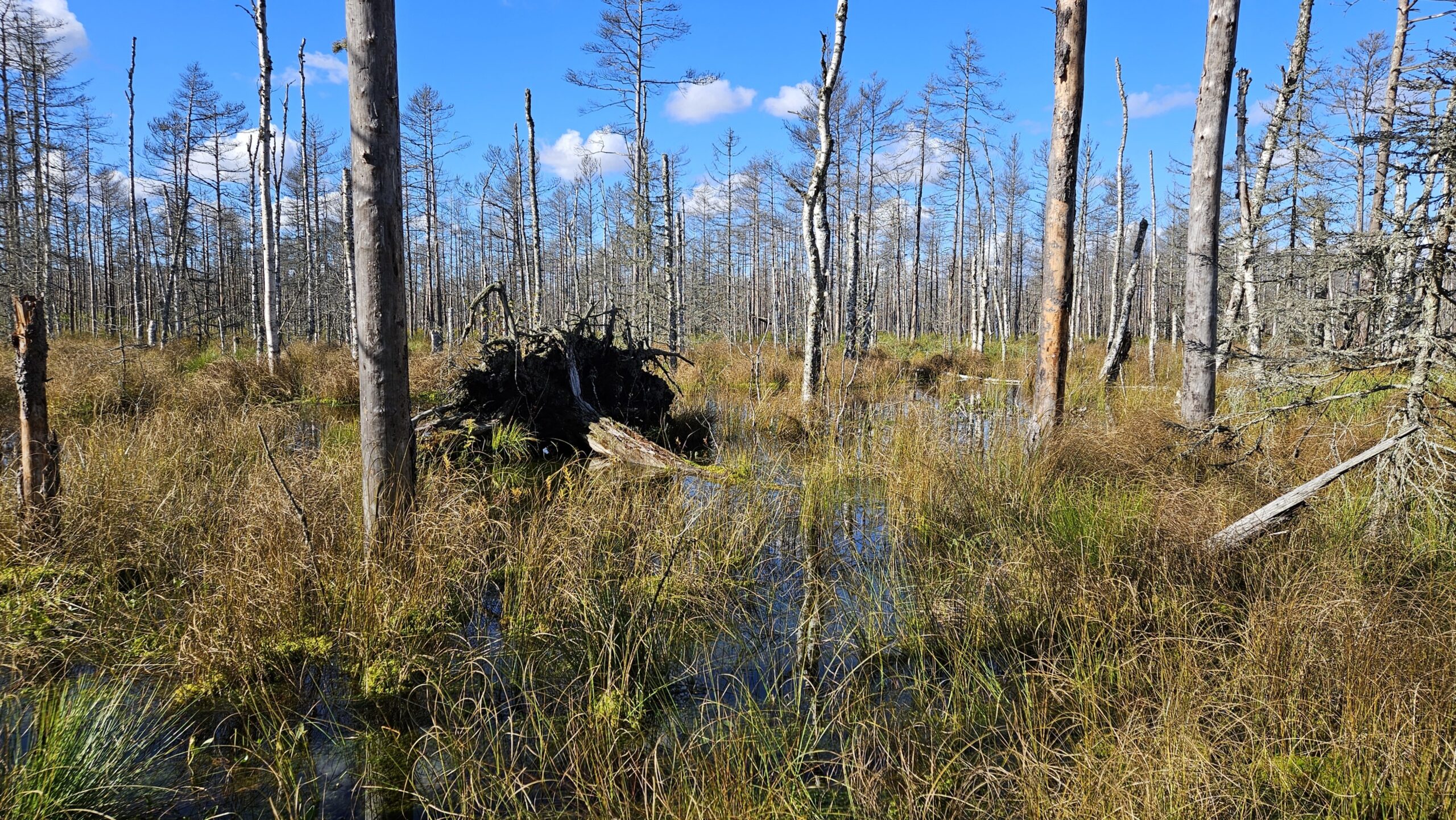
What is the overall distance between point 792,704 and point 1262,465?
13.4ft

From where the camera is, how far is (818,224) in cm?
997

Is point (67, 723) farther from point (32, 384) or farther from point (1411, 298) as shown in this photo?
point (1411, 298)

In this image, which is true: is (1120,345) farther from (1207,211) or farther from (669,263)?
(669,263)

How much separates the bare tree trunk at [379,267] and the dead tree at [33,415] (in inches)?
65.8

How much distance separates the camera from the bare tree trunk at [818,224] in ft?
30.0

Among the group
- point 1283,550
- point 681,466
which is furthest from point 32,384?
point 1283,550

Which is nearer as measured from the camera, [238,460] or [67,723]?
[67,723]

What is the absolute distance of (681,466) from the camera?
6270mm

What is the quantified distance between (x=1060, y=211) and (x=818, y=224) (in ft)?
14.6

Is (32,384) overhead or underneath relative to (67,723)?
overhead

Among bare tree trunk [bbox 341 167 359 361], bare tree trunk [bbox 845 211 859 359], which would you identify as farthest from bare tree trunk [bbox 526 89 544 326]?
bare tree trunk [bbox 845 211 859 359]

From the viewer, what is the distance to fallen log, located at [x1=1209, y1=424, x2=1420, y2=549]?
10.5 ft

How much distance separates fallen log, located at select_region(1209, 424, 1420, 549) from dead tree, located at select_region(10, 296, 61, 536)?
6.18m

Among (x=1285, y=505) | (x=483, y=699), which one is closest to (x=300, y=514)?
(x=483, y=699)
